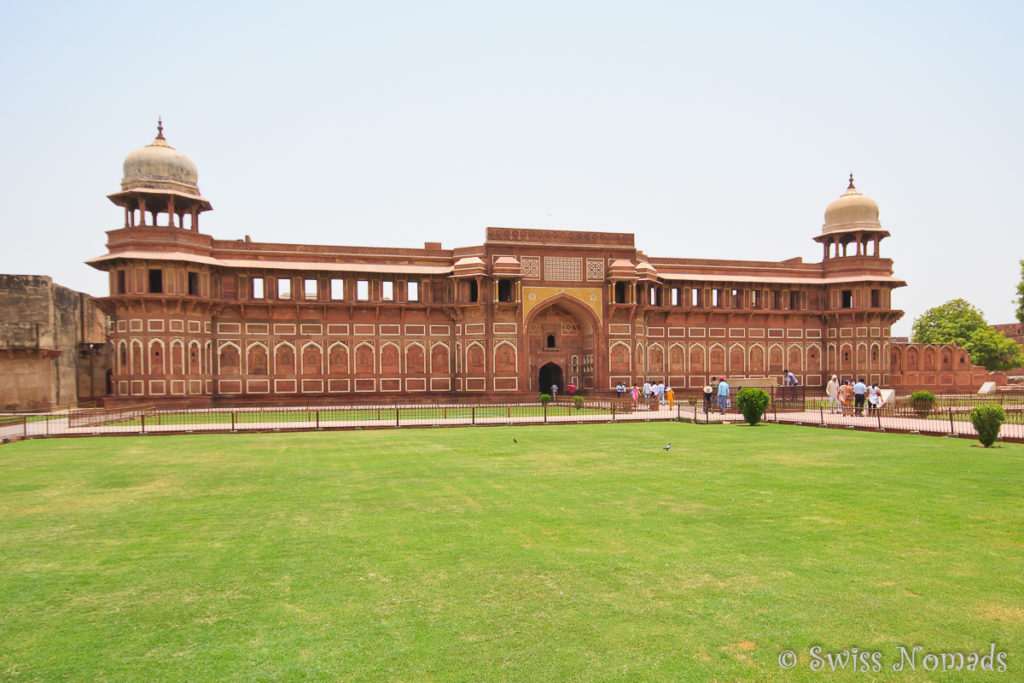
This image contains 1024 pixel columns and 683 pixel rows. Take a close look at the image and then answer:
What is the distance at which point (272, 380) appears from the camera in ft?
104

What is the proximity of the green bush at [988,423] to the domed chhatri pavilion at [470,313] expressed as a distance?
20.5m

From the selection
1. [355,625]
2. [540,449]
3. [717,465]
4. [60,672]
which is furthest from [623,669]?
[540,449]

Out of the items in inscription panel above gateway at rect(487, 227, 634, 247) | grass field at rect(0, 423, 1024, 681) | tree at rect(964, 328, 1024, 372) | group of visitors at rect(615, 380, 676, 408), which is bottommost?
group of visitors at rect(615, 380, 676, 408)

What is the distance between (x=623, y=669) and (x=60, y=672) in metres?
3.31

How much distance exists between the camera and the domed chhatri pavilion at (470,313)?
2931cm

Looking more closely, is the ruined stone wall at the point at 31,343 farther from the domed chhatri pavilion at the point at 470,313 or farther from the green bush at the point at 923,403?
the green bush at the point at 923,403

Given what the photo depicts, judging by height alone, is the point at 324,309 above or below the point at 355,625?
above

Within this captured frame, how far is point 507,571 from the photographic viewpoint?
5574 mm

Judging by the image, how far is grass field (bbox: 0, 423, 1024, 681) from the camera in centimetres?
405

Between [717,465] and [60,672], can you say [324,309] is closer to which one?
[717,465]

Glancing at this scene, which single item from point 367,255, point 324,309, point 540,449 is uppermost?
point 367,255

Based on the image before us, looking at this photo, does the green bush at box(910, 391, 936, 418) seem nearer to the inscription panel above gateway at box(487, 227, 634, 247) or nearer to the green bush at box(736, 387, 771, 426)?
the green bush at box(736, 387, 771, 426)

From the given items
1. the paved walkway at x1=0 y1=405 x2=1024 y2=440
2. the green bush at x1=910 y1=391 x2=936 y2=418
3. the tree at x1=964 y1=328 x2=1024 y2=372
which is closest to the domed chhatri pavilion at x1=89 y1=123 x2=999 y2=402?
the paved walkway at x1=0 y1=405 x2=1024 y2=440

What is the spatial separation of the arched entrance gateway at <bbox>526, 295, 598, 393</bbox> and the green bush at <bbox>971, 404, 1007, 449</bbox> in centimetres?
2125
